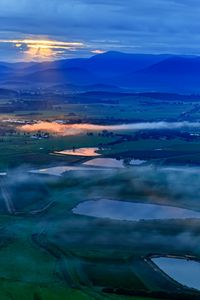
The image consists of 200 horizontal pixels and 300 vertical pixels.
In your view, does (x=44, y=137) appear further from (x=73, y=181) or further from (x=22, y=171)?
(x=73, y=181)

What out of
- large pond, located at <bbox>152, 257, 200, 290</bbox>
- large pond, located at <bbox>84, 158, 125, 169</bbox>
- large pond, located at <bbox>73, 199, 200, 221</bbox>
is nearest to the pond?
large pond, located at <bbox>84, 158, 125, 169</bbox>

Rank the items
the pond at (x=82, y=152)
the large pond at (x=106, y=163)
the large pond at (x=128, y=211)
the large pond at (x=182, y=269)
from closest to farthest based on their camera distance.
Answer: the large pond at (x=182, y=269), the large pond at (x=128, y=211), the large pond at (x=106, y=163), the pond at (x=82, y=152)

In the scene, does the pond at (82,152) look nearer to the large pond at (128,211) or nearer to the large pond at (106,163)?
the large pond at (106,163)

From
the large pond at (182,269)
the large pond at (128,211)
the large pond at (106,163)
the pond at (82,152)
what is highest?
the pond at (82,152)

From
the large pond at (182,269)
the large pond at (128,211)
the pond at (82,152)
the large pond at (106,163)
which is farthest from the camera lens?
the pond at (82,152)

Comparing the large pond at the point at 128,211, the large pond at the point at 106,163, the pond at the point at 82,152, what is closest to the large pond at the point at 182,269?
the large pond at the point at 128,211

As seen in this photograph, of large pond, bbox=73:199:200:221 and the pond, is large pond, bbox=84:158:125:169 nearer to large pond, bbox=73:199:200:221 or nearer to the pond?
the pond

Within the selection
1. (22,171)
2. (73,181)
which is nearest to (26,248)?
(73,181)
